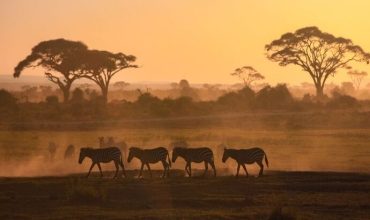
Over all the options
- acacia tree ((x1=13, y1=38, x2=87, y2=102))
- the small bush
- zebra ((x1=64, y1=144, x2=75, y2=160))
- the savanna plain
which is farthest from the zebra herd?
acacia tree ((x1=13, y1=38, x2=87, y2=102))

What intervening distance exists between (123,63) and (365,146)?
141 feet

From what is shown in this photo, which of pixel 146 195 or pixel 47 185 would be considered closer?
pixel 146 195

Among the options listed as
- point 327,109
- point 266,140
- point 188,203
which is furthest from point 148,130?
point 188,203

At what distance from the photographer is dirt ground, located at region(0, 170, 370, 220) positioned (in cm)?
1509

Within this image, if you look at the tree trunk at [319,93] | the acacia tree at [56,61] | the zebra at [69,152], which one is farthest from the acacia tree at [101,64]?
the zebra at [69,152]

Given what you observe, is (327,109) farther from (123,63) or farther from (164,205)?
(164,205)

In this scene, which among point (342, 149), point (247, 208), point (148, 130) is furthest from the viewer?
point (148, 130)

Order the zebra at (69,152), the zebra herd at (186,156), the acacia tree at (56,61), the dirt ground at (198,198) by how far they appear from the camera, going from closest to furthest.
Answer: the dirt ground at (198,198), the zebra herd at (186,156), the zebra at (69,152), the acacia tree at (56,61)

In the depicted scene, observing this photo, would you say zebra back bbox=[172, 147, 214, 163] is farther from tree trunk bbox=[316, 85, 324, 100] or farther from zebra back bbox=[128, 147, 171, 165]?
tree trunk bbox=[316, 85, 324, 100]

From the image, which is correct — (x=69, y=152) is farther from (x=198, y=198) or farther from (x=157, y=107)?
(x=157, y=107)

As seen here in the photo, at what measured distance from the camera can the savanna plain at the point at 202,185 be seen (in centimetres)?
1545

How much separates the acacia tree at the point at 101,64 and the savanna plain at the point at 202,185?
30.3 meters

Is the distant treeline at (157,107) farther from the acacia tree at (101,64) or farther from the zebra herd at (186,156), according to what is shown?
the zebra herd at (186,156)

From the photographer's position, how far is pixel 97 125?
155 ft
